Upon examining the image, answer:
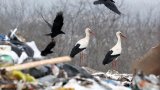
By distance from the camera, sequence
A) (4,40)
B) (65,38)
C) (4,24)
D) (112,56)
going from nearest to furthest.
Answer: (4,40) < (112,56) < (65,38) < (4,24)

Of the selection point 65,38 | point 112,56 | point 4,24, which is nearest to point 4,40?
point 112,56

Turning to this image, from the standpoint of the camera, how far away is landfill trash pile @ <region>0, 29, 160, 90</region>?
3.55 meters

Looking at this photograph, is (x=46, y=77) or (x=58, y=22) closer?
(x=46, y=77)

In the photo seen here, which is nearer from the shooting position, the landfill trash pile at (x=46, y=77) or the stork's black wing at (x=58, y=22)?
the landfill trash pile at (x=46, y=77)

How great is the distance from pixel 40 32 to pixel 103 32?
14.0ft

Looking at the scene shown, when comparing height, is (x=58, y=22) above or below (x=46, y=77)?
above

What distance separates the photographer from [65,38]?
35.0 m

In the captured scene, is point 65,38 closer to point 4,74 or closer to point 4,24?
point 4,24

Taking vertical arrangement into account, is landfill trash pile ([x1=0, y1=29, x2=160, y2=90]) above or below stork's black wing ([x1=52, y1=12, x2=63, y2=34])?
below

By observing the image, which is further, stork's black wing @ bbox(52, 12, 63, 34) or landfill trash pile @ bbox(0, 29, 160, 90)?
stork's black wing @ bbox(52, 12, 63, 34)

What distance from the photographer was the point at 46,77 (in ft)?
13.2

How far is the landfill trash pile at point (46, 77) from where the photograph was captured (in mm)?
3555

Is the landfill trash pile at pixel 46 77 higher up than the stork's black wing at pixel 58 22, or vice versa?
the stork's black wing at pixel 58 22

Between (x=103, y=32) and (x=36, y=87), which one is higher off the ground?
(x=103, y=32)
